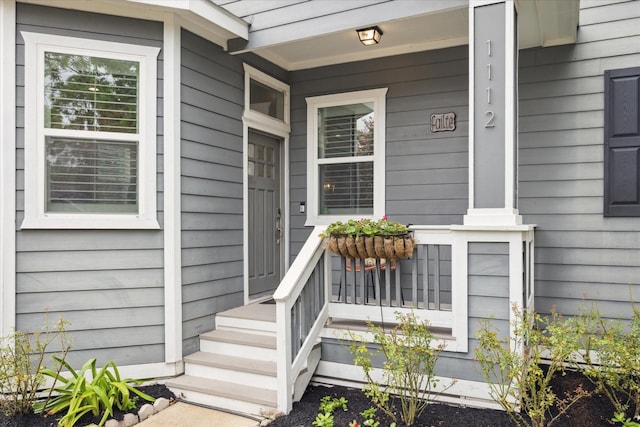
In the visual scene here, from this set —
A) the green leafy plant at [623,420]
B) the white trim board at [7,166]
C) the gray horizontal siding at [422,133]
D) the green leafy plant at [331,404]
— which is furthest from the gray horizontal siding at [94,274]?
the green leafy plant at [623,420]

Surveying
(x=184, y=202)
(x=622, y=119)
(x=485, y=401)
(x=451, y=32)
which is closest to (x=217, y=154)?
(x=184, y=202)

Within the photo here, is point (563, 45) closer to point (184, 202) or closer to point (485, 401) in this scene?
point (485, 401)

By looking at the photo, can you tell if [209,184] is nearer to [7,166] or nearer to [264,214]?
[264,214]

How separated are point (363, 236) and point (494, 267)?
2.98 ft

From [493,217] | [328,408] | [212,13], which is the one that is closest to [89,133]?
[212,13]

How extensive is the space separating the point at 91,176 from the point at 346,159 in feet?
8.10

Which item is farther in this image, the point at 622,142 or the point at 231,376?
the point at 622,142

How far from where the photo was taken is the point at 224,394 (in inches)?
129

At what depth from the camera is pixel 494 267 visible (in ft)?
9.67

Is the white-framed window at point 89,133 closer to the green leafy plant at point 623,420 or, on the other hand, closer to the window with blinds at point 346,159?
the window with blinds at point 346,159

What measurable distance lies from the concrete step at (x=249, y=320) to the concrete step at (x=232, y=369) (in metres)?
0.29

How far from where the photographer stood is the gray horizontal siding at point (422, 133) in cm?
432

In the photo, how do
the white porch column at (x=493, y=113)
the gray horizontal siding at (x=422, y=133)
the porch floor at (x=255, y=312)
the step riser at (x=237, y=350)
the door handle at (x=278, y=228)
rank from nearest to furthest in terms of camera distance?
the white porch column at (x=493, y=113) → the step riser at (x=237, y=350) → the porch floor at (x=255, y=312) → the gray horizontal siding at (x=422, y=133) → the door handle at (x=278, y=228)

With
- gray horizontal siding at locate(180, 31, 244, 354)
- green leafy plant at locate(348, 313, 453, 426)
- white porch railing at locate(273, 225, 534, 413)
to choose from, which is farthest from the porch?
gray horizontal siding at locate(180, 31, 244, 354)
